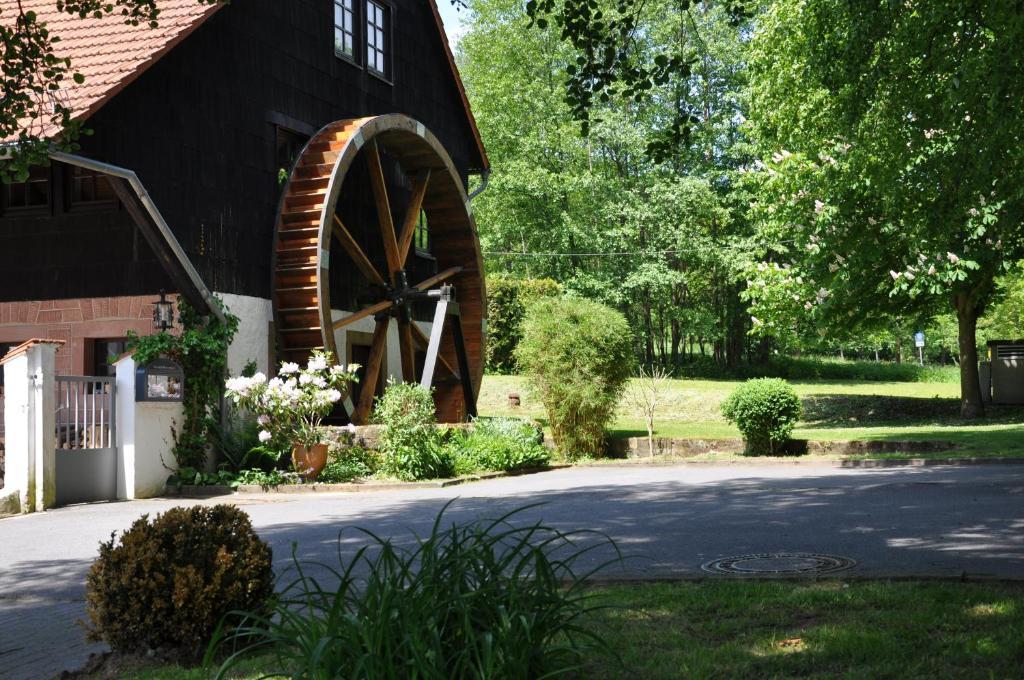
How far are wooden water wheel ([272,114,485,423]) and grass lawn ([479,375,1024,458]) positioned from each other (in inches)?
92.0

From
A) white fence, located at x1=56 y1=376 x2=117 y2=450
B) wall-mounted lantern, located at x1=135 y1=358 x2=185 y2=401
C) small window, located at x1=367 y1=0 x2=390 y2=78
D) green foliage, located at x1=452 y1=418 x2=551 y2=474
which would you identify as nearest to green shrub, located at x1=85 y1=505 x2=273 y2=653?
white fence, located at x1=56 y1=376 x2=117 y2=450

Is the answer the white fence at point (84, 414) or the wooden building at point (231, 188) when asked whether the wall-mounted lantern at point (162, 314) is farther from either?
the white fence at point (84, 414)

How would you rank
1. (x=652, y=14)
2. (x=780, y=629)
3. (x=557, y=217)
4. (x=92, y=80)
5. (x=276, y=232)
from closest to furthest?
(x=780, y=629)
(x=92, y=80)
(x=276, y=232)
(x=652, y=14)
(x=557, y=217)

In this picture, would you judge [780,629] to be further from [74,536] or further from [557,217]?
[557,217]

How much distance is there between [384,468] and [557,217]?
25767mm

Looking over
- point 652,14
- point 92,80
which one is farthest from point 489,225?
point 92,80

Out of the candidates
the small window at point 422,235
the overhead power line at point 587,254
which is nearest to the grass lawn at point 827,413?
the small window at point 422,235

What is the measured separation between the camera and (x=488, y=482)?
49.9ft

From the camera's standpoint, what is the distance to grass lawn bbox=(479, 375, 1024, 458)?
22.2 metres

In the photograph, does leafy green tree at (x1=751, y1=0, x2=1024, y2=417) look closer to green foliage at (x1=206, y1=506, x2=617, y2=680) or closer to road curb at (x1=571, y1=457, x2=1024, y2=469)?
road curb at (x1=571, y1=457, x2=1024, y2=469)

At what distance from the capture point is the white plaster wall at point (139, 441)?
13188 mm

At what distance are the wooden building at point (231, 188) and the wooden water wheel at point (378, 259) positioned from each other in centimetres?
4

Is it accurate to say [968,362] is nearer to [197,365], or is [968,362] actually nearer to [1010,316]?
[197,365]

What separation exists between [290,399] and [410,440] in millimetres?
1786
